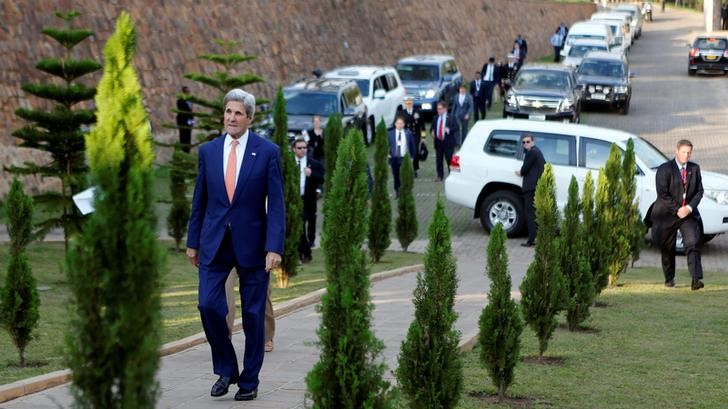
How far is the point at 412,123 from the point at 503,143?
7267 millimetres

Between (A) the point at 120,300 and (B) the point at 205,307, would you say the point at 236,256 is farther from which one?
(A) the point at 120,300

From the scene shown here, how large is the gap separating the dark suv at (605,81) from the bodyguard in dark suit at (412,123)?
9502 millimetres

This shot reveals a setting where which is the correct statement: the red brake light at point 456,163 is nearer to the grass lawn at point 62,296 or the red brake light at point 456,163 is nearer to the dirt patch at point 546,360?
the grass lawn at point 62,296

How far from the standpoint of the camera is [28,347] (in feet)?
32.0

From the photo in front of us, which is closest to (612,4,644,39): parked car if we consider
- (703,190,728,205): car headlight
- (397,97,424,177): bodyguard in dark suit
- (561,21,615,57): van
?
(561,21,615,57): van

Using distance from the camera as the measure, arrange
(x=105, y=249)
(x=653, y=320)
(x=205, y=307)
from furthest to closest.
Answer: (x=653, y=320) < (x=205, y=307) < (x=105, y=249)

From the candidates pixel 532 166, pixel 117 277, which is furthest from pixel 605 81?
pixel 117 277

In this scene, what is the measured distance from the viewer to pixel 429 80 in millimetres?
35594

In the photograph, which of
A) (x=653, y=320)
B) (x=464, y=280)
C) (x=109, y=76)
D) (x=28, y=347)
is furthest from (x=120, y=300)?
(x=464, y=280)

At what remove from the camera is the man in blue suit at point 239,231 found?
7.51 meters

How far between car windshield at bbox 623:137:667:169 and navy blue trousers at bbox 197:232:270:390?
1180cm

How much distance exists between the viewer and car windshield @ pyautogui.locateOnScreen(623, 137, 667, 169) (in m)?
18.6

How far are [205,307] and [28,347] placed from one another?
9.49 ft

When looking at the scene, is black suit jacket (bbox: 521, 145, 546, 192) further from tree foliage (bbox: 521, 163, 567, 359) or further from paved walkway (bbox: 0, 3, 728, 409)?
tree foliage (bbox: 521, 163, 567, 359)
